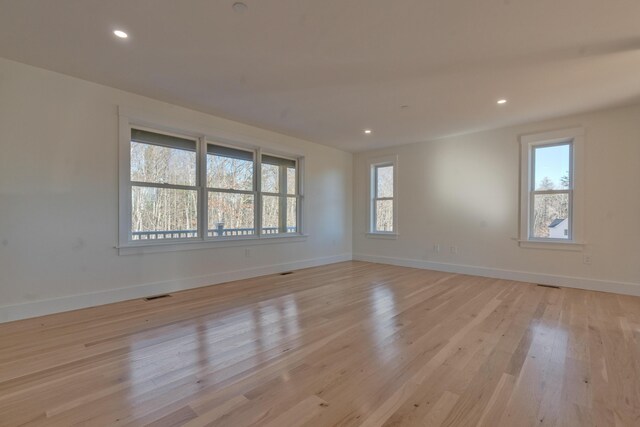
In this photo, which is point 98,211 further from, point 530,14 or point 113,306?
point 530,14

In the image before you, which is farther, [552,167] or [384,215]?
[384,215]

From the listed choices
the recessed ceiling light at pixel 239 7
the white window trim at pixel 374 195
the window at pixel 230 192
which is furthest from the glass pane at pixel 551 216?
the recessed ceiling light at pixel 239 7

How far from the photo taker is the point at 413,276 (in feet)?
16.3

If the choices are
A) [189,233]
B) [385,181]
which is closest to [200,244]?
[189,233]

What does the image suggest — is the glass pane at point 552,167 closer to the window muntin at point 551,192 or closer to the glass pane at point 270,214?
the window muntin at point 551,192

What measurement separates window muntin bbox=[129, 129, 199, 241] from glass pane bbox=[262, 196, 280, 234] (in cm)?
122

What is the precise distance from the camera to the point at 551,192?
14.6 feet

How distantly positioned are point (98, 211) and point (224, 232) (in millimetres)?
1664

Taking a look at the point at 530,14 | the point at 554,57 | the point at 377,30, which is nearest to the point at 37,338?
the point at 377,30

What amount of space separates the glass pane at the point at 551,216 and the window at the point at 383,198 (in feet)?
7.85

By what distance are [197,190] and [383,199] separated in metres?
3.80

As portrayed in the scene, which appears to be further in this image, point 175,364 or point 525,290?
point 525,290

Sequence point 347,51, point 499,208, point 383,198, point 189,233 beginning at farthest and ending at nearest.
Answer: point 383,198
point 499,208
point 189,233
point 347,51

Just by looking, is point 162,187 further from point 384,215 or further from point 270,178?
point 384,215
